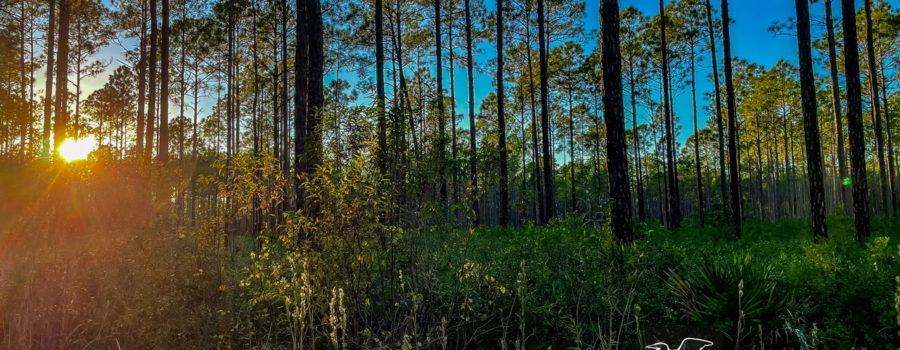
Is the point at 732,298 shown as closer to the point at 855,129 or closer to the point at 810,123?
the point at 810,123

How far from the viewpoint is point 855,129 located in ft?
28.9

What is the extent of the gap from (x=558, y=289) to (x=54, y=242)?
6.78m

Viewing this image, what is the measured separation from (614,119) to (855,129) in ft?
20.5

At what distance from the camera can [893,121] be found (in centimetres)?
2495

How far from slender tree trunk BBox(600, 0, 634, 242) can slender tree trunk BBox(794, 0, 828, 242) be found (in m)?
5.31

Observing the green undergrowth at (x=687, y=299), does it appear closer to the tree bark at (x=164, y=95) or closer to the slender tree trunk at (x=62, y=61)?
the tree bark at (x=164, y=95)

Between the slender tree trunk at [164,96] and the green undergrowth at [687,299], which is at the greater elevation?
the slender tree trunk at [164,96]

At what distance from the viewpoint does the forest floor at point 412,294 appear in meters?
3.43

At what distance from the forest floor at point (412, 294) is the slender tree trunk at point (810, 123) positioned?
5.15 metres

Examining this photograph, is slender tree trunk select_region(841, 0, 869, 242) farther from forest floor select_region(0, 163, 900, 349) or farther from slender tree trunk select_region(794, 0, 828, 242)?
forest floor select_region(0, 163, 900, 349)

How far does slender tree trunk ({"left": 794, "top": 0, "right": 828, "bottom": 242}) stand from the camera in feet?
29.1

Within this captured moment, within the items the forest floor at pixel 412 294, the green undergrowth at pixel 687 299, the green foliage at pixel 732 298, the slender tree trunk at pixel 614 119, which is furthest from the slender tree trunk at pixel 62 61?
the green foliage at pixel 732 298

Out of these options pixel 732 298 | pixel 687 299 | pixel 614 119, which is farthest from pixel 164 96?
pixel 732 298

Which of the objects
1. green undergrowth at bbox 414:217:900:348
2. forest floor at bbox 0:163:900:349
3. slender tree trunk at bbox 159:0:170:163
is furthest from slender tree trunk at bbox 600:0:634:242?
slender tree trunk at bbox 159:0:170:163
